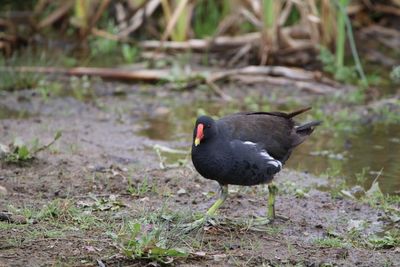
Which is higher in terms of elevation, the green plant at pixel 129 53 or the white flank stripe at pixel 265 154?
the white flank stripe at pixel 265 154

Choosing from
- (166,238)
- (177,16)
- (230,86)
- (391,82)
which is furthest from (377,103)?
(166,238)

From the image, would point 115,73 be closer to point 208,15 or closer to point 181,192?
point 208,15

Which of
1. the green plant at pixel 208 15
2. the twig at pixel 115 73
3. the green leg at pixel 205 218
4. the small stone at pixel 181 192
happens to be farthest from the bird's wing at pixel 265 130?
the green plant at pixel 208 15

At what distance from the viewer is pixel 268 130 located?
5527mm

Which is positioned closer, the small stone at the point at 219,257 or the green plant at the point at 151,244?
the green plant at the point at 151,244

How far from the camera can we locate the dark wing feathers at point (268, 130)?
5285mm

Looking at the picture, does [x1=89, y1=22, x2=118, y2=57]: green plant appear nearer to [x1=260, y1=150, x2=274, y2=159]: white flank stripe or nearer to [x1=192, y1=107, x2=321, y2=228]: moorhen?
[x1=192, y1=107, x2=321, y2=228]: moorhen

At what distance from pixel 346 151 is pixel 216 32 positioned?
370 cm

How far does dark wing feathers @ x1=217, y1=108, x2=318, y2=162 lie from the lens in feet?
17.3

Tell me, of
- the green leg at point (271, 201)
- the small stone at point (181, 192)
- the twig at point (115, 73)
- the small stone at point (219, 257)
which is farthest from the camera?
the twig at point (115, 73)

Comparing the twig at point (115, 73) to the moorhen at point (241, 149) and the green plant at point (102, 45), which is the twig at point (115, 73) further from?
the moorhen at point (241, 149)

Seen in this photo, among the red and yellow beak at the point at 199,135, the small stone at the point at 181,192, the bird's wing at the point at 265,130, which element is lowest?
the small stone at the point at 181,192

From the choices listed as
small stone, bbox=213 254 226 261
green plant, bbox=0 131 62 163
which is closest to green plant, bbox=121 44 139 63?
green plant, bbox=0 131 62 163

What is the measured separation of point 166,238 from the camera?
Result: 4.36 meters
